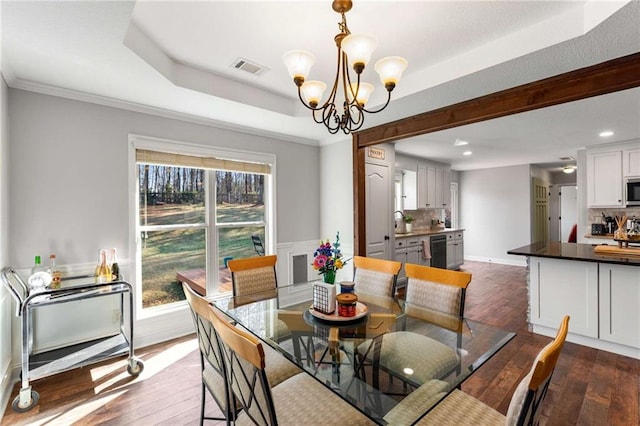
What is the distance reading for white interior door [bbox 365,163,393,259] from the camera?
14.2 ft

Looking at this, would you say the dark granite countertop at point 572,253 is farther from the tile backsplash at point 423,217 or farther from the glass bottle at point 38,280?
the glass bottle at point 38,280

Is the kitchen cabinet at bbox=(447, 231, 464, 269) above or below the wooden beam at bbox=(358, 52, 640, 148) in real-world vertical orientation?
below

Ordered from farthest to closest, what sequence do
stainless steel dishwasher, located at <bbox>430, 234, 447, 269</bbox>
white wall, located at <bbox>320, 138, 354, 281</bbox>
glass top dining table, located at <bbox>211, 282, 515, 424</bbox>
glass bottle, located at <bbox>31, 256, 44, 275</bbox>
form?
stainless steel dishwasher, located at <bbox>430, 234, 447, 269</bbox> → white wall, located at <bbox>320, 138, 354, 281</bbox> → glass bottle, located at <bbox>31, 256, 44, 275</bbox> → glass top dining table, located at <bbox>211, 282, 515, 424</bbox>

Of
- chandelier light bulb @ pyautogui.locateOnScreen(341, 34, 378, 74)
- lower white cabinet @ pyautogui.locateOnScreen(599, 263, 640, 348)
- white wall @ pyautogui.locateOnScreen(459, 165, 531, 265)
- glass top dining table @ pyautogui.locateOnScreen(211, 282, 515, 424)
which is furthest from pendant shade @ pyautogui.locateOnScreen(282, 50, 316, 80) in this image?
white wall @ pyautogui.locateOnScreen(459, 165, 531, 265)

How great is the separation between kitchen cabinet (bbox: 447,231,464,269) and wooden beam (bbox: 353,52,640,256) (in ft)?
12.1

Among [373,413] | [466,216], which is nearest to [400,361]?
[373,413]

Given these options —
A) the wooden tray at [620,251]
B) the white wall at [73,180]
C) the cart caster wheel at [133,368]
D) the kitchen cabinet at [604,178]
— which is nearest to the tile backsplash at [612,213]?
the kitchen cabinet at [604,178]

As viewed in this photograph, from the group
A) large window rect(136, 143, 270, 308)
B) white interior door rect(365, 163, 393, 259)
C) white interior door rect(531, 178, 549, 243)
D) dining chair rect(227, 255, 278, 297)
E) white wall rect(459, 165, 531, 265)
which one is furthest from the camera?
white interior door rect(531, 178, 549, 243)

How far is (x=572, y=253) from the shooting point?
3.16 m

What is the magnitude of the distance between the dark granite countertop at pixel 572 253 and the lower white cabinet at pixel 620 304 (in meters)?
0.10

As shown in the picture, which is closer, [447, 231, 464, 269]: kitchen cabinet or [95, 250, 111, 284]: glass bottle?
[95, 250, 111, 284]: glass bottle

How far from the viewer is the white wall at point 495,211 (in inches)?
278

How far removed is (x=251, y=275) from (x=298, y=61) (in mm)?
1831

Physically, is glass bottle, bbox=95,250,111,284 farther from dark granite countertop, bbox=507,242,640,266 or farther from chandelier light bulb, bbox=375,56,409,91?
dark granite countertop, bbox=507,242,640,266
